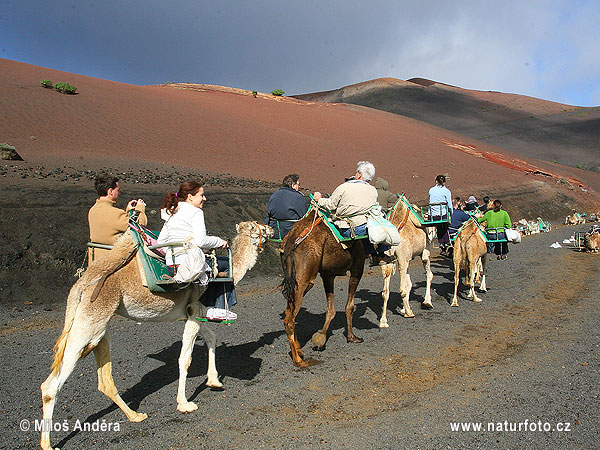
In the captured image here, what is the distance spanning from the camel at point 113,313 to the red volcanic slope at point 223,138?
2135 centimetres

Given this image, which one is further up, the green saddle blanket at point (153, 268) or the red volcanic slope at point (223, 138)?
the red volcanic slope at point (223, 138)

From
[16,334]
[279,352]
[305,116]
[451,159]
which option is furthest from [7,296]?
[305,116]

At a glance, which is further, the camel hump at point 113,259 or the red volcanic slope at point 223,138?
the red volcanic slope at point 223,138

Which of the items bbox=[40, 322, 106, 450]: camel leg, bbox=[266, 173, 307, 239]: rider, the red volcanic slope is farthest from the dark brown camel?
the red volcanic slope

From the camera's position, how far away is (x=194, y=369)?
7102 millimetres

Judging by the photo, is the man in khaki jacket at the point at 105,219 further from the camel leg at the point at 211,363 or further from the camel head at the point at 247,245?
the camel leg at the point at 211,363

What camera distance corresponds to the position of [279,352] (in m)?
7.93

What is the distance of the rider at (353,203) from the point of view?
793cm

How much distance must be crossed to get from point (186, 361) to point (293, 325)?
2.03m

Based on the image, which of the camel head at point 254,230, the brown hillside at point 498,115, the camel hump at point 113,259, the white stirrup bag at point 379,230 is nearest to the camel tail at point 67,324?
the camel hump at point 113,259

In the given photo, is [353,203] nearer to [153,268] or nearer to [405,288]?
[405,288]

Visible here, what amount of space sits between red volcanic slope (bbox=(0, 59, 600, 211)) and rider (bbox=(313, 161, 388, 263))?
20.6 metres

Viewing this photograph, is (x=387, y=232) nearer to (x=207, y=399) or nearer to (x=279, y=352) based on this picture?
(x=279, y=352)

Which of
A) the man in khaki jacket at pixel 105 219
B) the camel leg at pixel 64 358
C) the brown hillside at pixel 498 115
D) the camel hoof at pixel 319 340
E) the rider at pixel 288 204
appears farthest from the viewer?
the brown hillside at pixel 498 115
